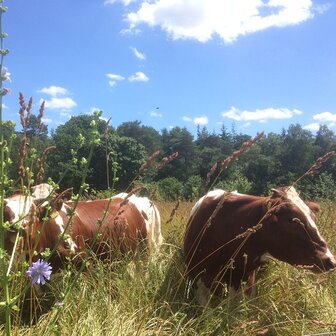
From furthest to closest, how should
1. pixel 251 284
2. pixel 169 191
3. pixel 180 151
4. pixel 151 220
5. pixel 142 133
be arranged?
1. pixel 142 133
2. pixel 180 151
3. pixel 169 191
4. pixel 151 220
5. pixel 251 284

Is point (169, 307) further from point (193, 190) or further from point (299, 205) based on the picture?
point (193, 190)

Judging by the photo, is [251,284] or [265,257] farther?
[251,284]

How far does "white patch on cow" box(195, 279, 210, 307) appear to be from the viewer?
12.9 ft

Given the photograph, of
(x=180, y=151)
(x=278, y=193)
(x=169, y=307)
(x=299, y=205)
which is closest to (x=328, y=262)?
(x=299, y=205)

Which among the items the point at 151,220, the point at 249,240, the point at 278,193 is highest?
the point at 278,193

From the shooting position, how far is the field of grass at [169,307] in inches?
120

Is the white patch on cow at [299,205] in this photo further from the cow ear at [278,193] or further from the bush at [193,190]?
the bush at [193,190]

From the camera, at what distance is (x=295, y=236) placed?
3.71 metres

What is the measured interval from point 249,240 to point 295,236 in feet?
1.38

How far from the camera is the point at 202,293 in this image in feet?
13.2

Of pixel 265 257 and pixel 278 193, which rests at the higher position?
pixel 278 193

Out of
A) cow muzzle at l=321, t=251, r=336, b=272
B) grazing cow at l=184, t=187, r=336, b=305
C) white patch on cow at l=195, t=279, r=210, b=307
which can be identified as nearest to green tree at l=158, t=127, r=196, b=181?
grazing cow at l=184, t=187, r=336, b=305

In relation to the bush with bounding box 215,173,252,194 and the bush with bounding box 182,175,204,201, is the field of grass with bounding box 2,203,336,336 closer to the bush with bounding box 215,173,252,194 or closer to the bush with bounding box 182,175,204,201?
the bush with bounding box 182,175,204,201

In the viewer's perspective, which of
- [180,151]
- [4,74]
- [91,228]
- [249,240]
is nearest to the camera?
[4,74]
